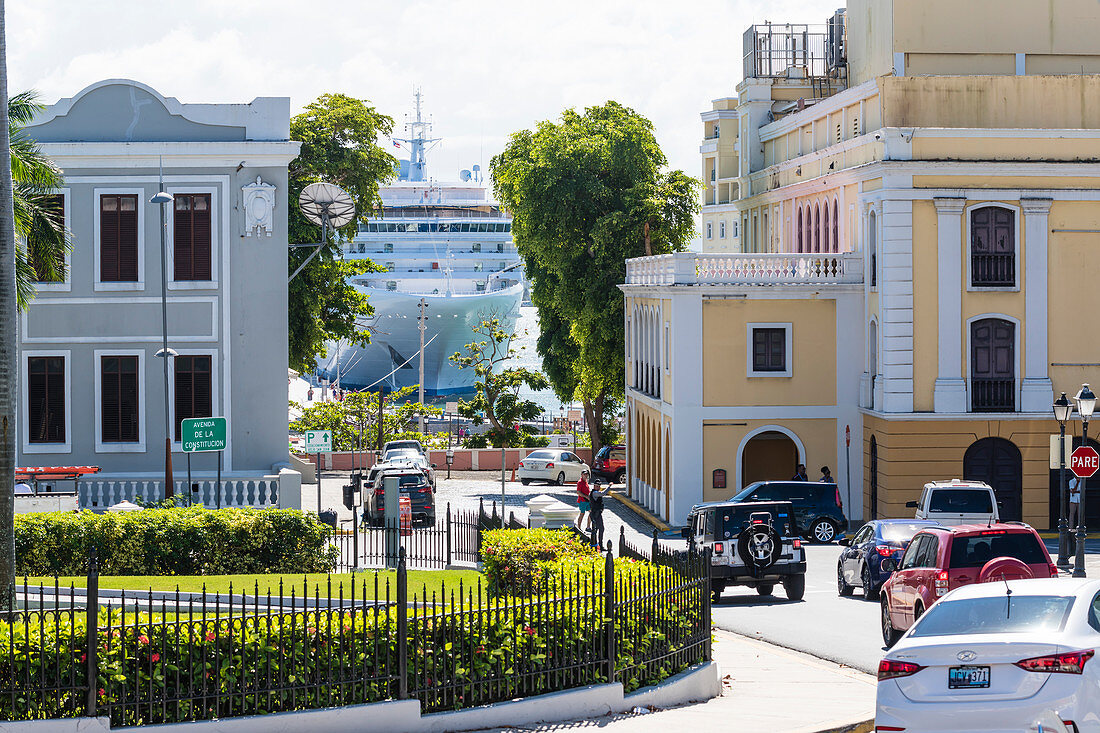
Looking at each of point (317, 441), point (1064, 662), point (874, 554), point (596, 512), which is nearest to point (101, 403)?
point (317, 441)

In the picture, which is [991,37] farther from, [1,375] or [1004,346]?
[1,375]

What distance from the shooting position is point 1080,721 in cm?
923

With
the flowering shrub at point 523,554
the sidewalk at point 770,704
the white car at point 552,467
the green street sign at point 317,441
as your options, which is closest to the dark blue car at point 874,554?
the sidewalk at point 770,704

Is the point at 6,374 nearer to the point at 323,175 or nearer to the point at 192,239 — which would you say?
the point at 192,239

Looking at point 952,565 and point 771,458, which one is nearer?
point 952,565

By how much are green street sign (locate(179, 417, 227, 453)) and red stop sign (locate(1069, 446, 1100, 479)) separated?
623 inches

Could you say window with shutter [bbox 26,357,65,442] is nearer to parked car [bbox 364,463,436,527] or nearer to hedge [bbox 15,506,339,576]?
parked car [bbox 364,463,436,527]

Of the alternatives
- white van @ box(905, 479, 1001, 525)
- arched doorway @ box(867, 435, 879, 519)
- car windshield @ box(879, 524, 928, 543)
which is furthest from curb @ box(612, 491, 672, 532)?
car windshield @ box(879, 524, 928, 543)

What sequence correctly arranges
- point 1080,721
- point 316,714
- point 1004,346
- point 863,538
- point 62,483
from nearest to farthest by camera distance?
point 1080,721 → point 316,714 → point 863,538 → point 62,483 → point 1004,346

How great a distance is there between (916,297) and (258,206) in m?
16.5

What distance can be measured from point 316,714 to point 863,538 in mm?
15226

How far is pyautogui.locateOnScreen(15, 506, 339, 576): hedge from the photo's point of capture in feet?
67.3

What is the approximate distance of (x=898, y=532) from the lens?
919 inches

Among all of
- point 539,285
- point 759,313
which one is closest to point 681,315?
point 759,313
